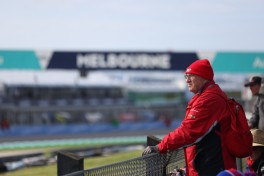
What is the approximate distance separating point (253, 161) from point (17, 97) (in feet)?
157

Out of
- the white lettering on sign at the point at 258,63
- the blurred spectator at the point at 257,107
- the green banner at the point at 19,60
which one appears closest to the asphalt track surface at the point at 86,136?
the green banner at the point at 19,60

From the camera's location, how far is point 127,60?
27766mm

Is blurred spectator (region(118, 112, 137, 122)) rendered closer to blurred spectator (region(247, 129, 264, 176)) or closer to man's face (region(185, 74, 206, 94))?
blurred spectator (region(247, 129, 264, 176))

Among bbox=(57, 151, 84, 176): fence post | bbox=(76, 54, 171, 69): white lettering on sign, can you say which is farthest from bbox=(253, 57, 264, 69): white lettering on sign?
bbox=(57, 151, 84, 176): fence post

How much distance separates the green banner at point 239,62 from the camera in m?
25.5

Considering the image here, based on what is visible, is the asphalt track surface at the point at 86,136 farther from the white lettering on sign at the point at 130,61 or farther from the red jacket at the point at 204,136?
the red jacket at the point at 204,136

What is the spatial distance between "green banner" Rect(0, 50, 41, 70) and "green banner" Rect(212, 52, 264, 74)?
29.9 ft

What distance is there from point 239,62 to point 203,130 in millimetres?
22836

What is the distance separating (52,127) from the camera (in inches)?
1596

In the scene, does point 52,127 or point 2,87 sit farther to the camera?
point 2,87

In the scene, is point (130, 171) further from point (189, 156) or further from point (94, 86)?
point (94, 86)

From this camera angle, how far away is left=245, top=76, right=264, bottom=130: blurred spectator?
18.9 feet

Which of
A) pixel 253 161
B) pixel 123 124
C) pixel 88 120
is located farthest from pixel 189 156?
pixel 88 120

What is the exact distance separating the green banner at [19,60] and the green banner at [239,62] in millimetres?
9102
